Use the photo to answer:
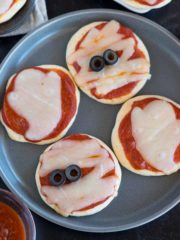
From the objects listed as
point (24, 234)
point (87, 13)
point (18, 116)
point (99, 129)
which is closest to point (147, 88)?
point (99, 129)

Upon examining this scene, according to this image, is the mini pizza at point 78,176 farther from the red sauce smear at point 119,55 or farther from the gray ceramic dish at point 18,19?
the gray ceramic dish at point 18,19

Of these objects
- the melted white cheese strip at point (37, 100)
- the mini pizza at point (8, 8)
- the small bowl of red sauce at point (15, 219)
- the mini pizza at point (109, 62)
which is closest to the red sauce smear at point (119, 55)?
the mini pizza at point (109, 62)

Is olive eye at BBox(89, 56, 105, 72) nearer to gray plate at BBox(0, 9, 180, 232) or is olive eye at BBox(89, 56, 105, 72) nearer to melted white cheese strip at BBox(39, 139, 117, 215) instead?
gray plate at BBox(0, 9, 180, 232)

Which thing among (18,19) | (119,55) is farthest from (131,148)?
(18,19)

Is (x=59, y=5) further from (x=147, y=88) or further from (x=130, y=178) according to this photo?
(x=130, y=178)

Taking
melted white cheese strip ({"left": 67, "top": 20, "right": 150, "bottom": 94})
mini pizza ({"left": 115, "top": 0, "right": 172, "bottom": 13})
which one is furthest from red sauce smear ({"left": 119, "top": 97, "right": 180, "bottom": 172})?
mini pizza ({"left": 115, "top": 0, "right": 172, "bottom": 13})
